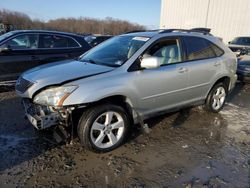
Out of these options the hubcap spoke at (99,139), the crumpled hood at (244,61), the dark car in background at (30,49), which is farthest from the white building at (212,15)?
the hubcap spoke at (99,139)

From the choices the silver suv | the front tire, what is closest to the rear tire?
the silver suv

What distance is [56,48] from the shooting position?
689cm

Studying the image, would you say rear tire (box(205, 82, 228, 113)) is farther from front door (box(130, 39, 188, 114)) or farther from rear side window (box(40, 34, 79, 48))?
rear side window (box(40, 34, 79, 48))

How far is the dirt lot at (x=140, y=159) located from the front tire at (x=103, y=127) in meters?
0.15

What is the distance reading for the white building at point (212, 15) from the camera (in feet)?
76.4

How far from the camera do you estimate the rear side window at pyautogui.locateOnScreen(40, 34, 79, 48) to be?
6.74 meters

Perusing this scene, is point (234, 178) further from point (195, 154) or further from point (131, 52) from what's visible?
point (131, 52)

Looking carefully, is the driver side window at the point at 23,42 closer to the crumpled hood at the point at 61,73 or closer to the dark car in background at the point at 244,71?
the crumpled hood at the point at 61,73

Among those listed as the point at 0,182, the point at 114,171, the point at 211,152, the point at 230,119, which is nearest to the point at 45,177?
the point at 0,182

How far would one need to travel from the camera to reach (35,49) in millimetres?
6598

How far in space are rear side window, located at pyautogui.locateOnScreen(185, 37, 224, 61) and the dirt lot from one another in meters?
1.28

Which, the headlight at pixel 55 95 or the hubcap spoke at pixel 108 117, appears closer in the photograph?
the headlight at pixel 55 95

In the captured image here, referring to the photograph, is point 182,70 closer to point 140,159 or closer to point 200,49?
point 200,49

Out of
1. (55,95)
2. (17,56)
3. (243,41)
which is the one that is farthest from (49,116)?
(243,41)
